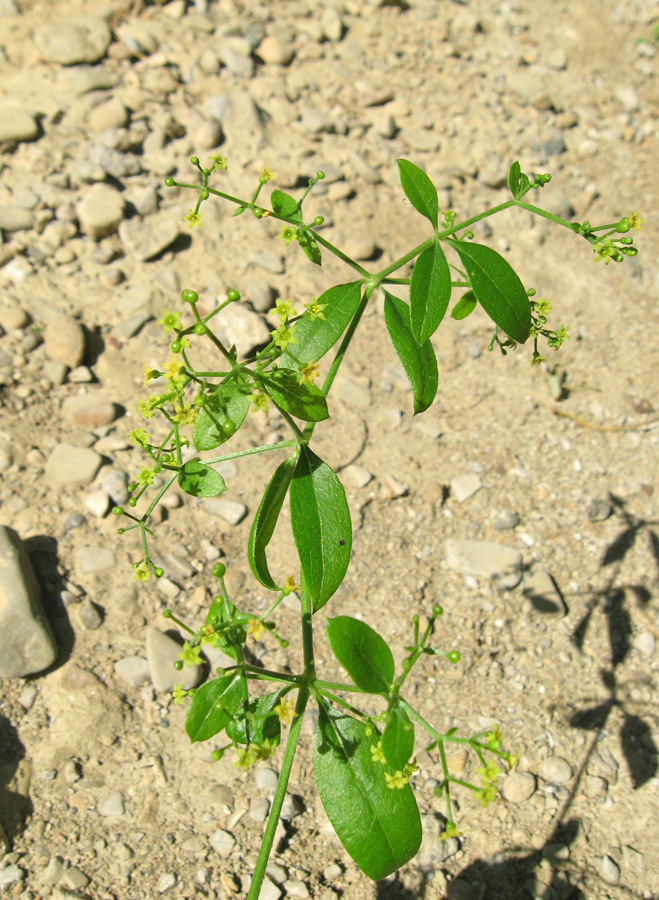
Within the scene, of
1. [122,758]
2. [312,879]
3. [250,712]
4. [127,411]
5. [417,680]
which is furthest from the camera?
[127,411]

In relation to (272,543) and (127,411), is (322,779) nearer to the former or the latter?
(272,543)

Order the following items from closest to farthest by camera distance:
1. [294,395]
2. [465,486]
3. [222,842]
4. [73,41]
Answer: [294,395], [222,842], [465,486], [73,41]

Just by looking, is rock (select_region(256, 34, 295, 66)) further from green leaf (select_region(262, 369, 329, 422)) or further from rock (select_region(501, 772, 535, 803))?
rock (select_region(501, 772, 535, 803))

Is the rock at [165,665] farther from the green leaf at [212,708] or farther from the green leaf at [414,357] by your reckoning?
the green leaf at [414,357]

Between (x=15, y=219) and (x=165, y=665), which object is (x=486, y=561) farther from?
(x=15, y=219)

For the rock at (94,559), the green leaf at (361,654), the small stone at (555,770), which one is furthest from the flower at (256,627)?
the small stone at (555,770)

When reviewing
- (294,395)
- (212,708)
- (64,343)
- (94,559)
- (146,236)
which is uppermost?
(294,395)

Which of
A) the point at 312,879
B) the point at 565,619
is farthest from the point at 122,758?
the point at 565,619

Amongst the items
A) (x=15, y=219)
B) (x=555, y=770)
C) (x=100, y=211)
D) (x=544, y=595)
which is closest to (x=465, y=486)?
(x=544, y=595)
